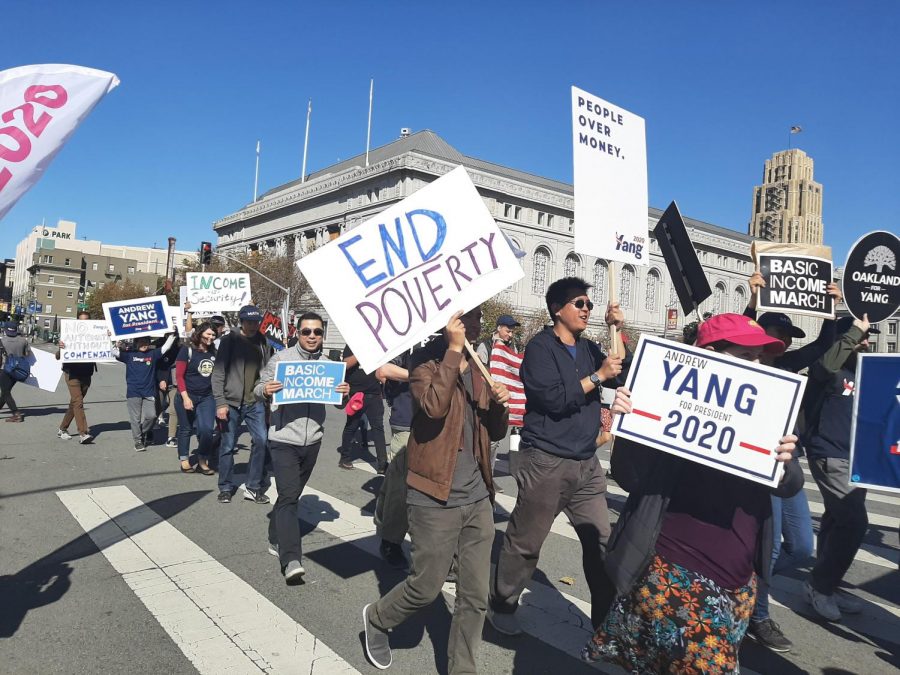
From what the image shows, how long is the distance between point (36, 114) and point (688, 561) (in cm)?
400

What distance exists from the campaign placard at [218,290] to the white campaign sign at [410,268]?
8.93m

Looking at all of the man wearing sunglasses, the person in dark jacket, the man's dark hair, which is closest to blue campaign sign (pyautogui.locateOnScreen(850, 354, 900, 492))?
the person in dark jacket

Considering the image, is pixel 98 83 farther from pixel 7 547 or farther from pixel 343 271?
pixel 7 547

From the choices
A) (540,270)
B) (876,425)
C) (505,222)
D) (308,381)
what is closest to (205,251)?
(308,381)

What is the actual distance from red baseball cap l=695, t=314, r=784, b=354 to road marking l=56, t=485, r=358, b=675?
2468mm

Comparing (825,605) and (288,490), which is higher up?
(288,490)

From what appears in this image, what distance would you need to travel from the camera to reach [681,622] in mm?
2471

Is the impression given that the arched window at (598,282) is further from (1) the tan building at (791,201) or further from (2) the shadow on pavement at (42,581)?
(2) the shadow on pavement at (42,581)

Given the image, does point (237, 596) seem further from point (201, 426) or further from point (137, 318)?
point (137, 318)

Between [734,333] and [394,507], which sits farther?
[394,507]

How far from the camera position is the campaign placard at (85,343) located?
34.7 ft

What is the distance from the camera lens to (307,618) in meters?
4.21

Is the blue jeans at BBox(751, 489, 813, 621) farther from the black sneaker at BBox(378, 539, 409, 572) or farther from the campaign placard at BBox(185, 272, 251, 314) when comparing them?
the campaign placard at BBox(185, 272, 251, 314)

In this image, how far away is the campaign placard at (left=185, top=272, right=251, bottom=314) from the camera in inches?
479
